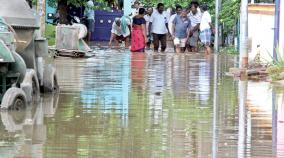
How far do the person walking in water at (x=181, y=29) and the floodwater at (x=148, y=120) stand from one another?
10.3 m

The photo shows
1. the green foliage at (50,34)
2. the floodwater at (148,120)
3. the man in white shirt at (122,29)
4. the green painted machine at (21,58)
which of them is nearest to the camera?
the floodwater at (148,120)

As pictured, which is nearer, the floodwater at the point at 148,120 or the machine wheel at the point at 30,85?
the floodwater at the point at 148,120

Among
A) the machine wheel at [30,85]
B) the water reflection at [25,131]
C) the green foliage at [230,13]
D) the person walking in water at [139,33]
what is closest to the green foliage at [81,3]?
the person walking in water at [139,33]

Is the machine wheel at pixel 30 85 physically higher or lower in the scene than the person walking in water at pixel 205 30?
lower

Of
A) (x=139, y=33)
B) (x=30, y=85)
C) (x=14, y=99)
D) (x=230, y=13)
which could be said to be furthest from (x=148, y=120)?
(x=230, y=13)

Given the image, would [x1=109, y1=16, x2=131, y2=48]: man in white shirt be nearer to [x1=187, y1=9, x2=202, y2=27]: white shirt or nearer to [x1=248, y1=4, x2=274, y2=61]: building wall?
[x1=187, y1=9, x2=202, y2=27]: white shirt

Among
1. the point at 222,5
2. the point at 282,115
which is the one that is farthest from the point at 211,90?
the point at 222,5

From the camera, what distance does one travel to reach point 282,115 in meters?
10.2

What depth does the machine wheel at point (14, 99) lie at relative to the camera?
1034 centimetres

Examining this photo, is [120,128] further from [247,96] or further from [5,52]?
[247,96]

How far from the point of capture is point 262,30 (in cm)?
1844

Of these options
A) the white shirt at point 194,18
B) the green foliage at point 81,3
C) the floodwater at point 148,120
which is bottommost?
the floodwater at point 148,120

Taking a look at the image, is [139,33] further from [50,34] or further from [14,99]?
[14,99]

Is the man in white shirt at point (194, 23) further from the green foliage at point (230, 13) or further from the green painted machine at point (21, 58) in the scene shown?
the green painted machine at point (21, 58)
